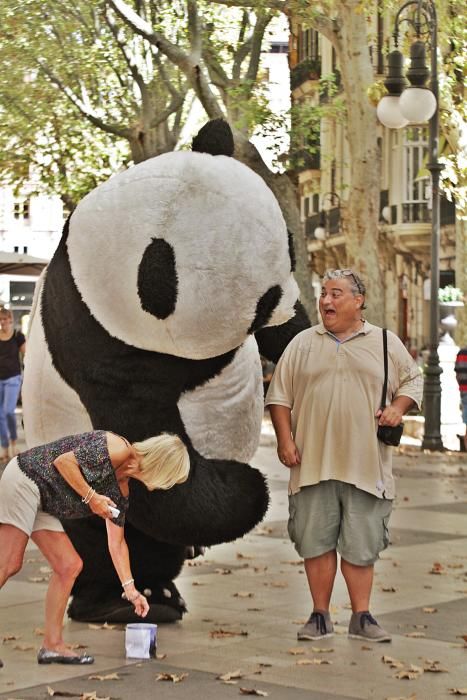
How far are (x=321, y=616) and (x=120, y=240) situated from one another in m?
2.05

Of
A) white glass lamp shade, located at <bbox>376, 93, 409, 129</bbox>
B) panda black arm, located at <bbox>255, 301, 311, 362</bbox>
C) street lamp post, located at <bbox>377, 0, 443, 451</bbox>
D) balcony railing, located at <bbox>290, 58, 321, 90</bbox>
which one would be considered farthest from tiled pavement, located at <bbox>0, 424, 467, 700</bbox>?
balcony railing, located at <bbox>290, 58, 321, 90</bbox>

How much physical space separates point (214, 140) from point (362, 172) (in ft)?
44.9

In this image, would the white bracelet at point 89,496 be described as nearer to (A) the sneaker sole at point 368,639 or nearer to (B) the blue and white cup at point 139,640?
(B) the blue and white cup at point 139,640

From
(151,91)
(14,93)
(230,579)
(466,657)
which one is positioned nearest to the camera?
(466,657)

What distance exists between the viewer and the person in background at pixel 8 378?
16609mm

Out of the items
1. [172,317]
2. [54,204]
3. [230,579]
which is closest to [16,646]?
[172,317]

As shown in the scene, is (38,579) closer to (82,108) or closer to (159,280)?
(159,280)

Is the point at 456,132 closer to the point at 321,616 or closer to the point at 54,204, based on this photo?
the point at 321,616

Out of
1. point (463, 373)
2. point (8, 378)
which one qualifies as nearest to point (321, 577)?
point (8, 378)

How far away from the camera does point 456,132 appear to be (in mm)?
23672

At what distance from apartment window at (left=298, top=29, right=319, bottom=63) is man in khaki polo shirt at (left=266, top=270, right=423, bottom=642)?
1687 inches

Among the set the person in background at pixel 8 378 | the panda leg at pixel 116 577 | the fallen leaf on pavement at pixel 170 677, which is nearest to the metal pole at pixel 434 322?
the person in background at pixel 8 378

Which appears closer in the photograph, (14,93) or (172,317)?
(172,317)

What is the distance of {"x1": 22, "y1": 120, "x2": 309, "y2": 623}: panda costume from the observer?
266 inches
